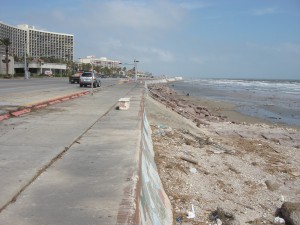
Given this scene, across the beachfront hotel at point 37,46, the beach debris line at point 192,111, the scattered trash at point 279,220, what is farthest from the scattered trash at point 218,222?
the beachfront hotel at point 37,46

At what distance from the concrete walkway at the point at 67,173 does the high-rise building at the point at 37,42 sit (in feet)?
366

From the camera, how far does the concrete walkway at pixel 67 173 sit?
4.29 metres

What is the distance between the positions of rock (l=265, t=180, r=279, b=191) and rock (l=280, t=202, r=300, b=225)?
1.90m

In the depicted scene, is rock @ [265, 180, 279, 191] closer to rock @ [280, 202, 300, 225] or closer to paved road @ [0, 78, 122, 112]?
rock @ [280, 202, 300, 225]

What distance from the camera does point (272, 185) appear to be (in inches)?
358

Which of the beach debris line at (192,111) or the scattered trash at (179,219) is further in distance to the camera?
the beach debris line at (192,111)

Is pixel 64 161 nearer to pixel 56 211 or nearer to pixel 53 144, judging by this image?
pixel 53 144

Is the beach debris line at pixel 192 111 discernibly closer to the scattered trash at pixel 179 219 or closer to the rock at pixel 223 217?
the rock at pixel 223 217

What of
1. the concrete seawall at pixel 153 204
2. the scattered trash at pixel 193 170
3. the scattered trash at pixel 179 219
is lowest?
the scattered trash at pixel 179 219

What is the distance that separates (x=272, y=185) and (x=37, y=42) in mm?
142899

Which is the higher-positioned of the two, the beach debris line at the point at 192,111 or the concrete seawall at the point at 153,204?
the concrete seawall at the point at 153,204

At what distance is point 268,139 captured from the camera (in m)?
16.9

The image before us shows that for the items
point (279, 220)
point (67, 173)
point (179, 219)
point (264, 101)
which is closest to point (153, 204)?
point (179, 219)

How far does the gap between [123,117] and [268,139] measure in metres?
7.21
